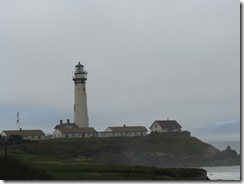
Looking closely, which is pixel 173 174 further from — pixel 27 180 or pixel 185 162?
pixel 185 162

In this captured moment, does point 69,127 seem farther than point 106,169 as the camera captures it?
Yes

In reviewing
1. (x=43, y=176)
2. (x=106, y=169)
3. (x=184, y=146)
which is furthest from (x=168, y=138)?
(x=43, y=176)

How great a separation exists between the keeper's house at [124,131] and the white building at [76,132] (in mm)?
1639

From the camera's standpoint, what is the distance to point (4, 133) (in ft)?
172

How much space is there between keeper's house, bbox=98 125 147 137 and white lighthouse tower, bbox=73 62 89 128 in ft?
13.0

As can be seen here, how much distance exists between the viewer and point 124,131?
193 feet

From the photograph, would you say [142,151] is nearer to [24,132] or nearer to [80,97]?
[80,97]

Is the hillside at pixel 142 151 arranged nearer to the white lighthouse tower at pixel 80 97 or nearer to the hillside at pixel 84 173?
the white lighthouse tower at pixel 80 97

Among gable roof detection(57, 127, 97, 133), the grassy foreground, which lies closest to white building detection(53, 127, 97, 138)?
gable roof detection(57, 127, 97, 133)

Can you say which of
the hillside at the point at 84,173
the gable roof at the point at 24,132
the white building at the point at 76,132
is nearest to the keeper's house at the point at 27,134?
the gable roof at the point at 24,132

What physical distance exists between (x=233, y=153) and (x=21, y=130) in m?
22.4

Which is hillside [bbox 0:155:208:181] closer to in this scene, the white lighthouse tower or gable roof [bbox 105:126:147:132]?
the white lighthouse tower

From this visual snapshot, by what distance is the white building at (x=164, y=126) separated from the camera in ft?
181

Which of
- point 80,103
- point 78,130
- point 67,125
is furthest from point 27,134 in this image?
point 80,103
